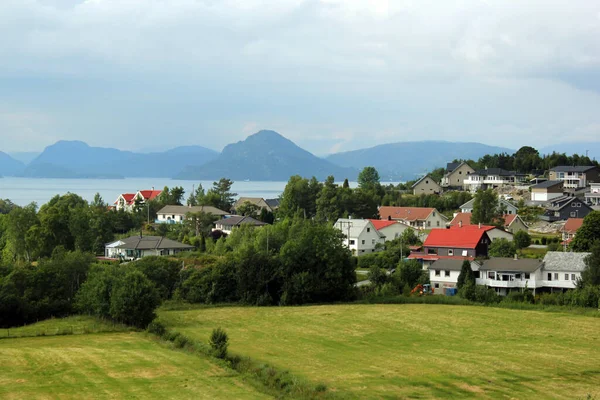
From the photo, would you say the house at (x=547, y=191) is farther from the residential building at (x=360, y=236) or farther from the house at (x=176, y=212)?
the house at (x=176, y=212)

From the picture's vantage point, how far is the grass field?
20500 mm

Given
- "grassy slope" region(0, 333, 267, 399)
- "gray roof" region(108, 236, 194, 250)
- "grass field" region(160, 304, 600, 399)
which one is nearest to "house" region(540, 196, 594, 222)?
"grass field" region(160, 304, 600, 399)

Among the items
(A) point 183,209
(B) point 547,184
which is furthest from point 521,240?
(A) point 183,209

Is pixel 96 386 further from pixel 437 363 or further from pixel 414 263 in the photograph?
pixel 414 263

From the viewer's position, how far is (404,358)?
24531mm

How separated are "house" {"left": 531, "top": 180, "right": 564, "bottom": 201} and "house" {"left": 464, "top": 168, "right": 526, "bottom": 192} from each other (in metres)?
11.2

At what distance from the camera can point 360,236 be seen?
57.4m

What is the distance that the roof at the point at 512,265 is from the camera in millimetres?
41250

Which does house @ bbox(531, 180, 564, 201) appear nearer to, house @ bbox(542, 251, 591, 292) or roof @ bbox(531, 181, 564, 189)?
roof @ bbox(531, 181, 564, 189)

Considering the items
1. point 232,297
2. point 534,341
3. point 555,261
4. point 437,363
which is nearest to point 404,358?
point 437,363

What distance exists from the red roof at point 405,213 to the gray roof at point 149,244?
2385 centimetres

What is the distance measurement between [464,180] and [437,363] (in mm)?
71052

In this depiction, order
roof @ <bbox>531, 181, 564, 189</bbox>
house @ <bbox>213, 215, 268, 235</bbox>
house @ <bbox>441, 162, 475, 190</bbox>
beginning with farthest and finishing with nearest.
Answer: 1. house @ <bbox>441, 162, 475, 190</bbox>
2. roof @ <bbox>531, 181, 564, 189</bbox>
3. house @ <bbox>213, 215, 268, 235</bbox>

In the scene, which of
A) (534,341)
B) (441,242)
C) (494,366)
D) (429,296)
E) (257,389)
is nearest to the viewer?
(257,389)
